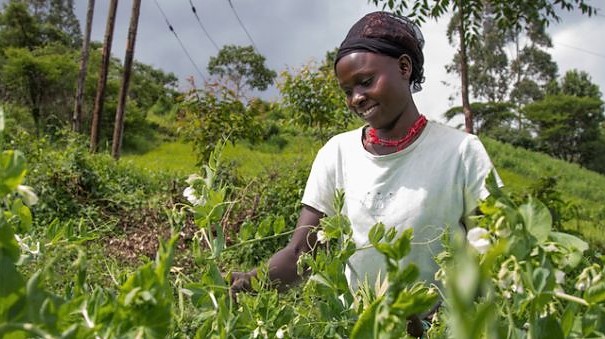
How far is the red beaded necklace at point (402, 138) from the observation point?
1.47 m

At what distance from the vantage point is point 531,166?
18.6 metres

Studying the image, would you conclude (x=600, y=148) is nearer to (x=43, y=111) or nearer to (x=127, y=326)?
(x=43, y=111)

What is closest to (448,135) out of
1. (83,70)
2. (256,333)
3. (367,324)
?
(256,333)

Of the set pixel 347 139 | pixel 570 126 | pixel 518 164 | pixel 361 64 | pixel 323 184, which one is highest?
pixel 570 126

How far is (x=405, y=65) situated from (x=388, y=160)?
0.68 ft

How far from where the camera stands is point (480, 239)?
14.7 inches

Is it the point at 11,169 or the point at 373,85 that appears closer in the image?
the point at 11,169

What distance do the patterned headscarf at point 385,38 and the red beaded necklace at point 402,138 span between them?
0.36ft

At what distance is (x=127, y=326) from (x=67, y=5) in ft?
125

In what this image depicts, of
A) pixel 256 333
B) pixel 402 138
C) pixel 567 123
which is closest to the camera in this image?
pixel 256 333

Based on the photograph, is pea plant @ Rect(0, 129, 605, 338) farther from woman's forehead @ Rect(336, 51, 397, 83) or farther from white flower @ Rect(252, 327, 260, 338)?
woman's forehead @ Rect(336, 51, 397, 83)

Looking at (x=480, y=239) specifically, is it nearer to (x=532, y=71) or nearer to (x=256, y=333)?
(x=256, y=333)

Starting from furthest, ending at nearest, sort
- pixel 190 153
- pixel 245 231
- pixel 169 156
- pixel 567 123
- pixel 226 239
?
pixel 567 123 < pixel 169 156 < pixel 190 153 < pixel 226 239 < pixel 245 231

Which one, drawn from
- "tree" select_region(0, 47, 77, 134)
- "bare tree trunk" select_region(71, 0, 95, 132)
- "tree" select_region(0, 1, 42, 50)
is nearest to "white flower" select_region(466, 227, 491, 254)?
"bare tree trunk" select_region(71, 0, 95, 132)
